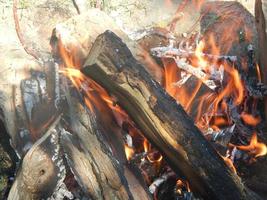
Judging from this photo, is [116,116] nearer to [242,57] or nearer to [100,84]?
[100,84]

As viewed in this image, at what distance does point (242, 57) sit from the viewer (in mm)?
4566

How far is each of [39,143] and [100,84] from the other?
0.72 meters

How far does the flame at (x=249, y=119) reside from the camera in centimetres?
407

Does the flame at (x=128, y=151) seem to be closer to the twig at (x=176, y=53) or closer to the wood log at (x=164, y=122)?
the wood log at (x=164, y=122)

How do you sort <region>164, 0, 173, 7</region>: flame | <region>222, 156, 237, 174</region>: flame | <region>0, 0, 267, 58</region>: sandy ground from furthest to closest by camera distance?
<region>164, 0, 173, 7</region>: flame
<region>0, 0, 267, 58</region>: sandy ground
<region>222, 156, 237, 174</region>: flame

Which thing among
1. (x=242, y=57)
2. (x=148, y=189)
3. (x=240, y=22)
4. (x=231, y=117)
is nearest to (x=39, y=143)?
(x=148, y=189)

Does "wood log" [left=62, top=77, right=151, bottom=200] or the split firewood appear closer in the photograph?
"wood log" [left=62, top=77, right=151, bottom=200]

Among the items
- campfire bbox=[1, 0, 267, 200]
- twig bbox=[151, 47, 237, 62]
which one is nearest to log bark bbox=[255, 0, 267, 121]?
campfire bbox=[1, 0, 267, 200]

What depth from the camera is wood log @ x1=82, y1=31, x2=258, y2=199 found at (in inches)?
116

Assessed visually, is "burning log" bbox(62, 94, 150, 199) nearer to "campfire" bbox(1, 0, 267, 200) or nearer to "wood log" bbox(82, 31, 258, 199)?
"campfire" bbox(1, 0, 267, 200)

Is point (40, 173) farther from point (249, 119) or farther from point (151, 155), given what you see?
point (249, 119)

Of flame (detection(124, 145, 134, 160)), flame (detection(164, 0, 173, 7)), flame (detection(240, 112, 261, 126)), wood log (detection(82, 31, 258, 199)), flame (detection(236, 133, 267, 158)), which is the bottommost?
flame (detection(236, 133, 267, 158))

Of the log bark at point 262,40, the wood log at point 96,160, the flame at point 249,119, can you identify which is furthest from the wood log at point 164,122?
the log bark at point 262,40

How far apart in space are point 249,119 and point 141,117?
1464 millimetres
